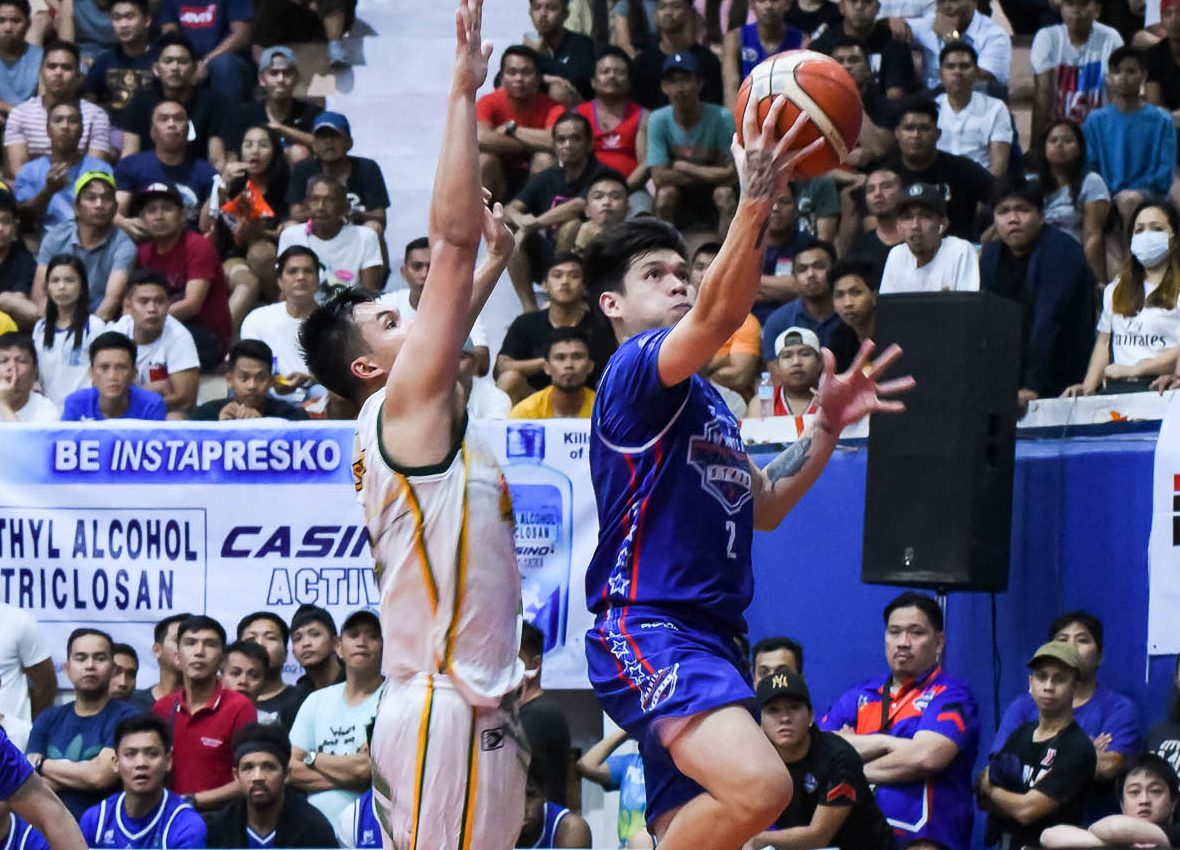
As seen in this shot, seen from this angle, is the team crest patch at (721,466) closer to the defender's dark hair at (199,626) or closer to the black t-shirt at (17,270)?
the defender's dark hair at (199,626)

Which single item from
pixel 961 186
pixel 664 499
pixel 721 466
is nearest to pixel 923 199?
pixel 961 186

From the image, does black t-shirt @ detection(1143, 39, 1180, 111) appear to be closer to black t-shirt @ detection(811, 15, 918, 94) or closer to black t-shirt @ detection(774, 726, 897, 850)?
black t-shirt @ detection(811, 15, 918, 94)

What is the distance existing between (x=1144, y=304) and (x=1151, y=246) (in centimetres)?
34

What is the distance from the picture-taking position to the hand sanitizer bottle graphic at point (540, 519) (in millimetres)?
11000

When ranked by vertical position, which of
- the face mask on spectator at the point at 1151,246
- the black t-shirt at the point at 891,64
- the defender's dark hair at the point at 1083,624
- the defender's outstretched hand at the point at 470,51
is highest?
the black t-shirt at the point at 891,64

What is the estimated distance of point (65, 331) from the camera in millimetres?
13320

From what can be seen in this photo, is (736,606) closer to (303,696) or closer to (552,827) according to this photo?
(552,827)

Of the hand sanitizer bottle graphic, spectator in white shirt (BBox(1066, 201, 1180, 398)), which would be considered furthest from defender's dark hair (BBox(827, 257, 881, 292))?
the hand sanitizer bottle graphic

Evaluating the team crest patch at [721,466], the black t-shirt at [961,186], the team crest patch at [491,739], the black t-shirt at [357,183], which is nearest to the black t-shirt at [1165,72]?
the black t-shirt at [961,186]

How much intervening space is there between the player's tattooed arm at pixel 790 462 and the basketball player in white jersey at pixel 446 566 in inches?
45.9

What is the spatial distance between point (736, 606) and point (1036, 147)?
33.9 feet

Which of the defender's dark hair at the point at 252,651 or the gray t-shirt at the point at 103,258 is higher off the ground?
the gray t-shirt at the point at 103,258

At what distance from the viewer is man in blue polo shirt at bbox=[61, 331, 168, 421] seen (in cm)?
1220

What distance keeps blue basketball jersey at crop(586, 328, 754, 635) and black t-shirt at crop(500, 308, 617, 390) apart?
6.90 meters
